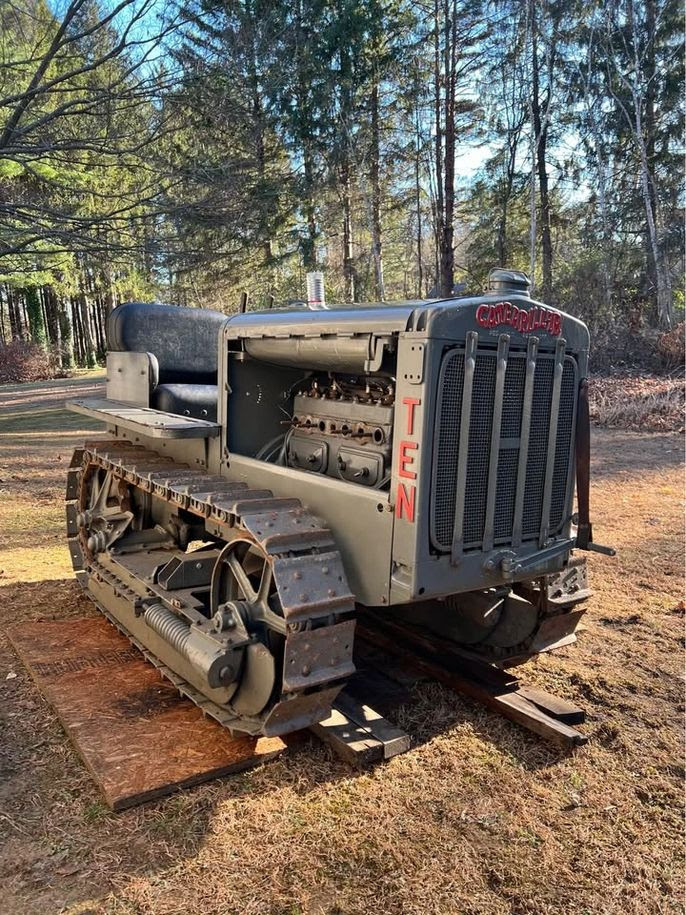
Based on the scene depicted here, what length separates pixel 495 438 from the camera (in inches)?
129

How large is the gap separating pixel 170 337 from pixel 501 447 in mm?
3293

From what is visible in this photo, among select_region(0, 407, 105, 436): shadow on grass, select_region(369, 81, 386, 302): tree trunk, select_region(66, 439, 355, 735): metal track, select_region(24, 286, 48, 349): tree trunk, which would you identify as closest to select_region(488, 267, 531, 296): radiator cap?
select_region(66, 439, 355, 735): metal track

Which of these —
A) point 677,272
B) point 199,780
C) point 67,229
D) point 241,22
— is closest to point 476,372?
point 199,780

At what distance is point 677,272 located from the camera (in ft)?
73.4

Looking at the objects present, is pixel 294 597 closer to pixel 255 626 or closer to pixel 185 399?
pixel 255 626

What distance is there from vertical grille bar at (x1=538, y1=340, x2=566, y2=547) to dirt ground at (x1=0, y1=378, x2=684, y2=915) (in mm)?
1072

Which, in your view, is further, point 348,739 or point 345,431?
point 345,431

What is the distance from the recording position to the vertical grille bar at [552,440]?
11.4ft

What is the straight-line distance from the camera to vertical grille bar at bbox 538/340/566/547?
3.47 meters

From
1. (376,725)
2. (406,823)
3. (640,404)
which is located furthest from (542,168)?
(406,823)

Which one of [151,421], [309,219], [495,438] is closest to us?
[495,438]

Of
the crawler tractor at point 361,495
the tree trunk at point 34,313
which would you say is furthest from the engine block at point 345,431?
the tree trunk at point 34,313

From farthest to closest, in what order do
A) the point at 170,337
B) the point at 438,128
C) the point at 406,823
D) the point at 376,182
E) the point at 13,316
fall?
the point at 13,316, the point at 376,182, the point at 438,128, the point at 170,337, the point at 406,823

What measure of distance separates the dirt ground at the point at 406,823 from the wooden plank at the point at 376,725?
73mm
